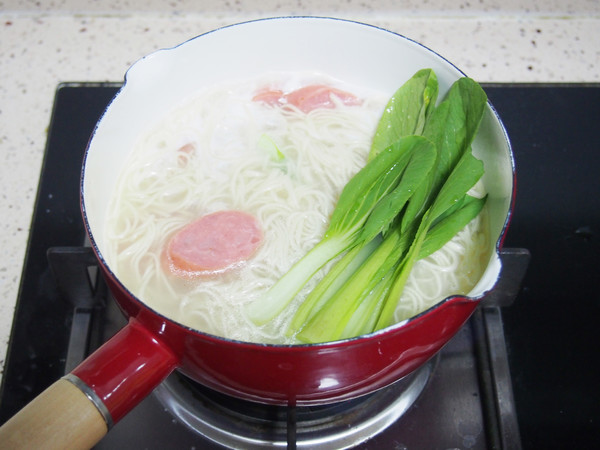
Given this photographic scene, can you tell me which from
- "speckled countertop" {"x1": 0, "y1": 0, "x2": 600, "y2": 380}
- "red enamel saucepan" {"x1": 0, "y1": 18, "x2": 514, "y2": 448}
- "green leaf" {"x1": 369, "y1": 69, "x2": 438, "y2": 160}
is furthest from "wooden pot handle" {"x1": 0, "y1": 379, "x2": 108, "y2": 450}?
"speckled countertop" {"x1": 0, "y1": 0, "x2": 600, "y2": 380}

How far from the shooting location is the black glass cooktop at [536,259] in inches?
46.7

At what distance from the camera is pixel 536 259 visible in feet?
4.41

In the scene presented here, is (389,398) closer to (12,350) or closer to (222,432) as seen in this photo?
(222,432)

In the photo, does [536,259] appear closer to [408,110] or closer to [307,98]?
[408,110]

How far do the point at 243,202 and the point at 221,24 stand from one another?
2.41 feet

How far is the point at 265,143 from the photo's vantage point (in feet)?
4.31

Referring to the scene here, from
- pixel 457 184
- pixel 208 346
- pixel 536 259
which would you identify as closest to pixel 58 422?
pixel 208 346

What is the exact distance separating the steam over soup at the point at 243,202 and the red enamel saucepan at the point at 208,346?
65mm

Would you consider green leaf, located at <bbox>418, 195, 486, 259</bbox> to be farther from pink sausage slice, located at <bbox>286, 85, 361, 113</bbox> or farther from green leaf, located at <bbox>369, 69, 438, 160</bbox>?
pink sausage slice, located at <bbox>286, 85, 361, 113</bbox>

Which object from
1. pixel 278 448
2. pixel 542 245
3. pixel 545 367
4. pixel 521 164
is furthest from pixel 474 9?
pixel 278 448

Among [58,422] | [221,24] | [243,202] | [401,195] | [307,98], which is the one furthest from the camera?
[221,24]

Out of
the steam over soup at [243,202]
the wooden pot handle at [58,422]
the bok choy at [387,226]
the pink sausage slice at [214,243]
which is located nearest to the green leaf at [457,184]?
the bok choy at [387,226]

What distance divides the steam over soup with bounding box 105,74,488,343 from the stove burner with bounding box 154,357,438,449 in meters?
0.15

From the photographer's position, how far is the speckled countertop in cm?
167
